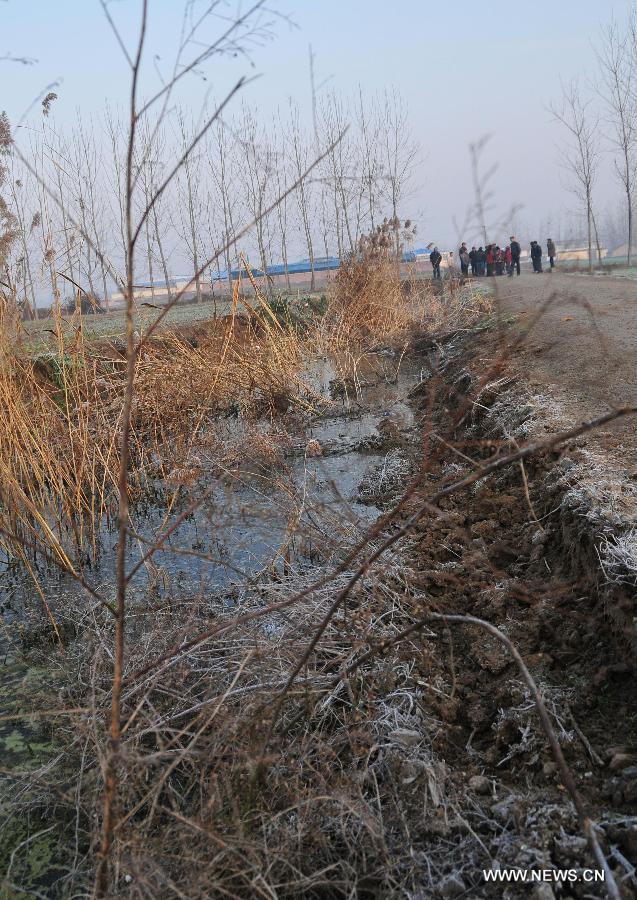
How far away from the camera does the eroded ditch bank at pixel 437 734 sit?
1537mm

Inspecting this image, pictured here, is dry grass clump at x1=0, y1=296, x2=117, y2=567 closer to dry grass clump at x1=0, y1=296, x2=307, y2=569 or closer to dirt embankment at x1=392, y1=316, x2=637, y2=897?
dry grass clump at x1=0, y1=296, x2=307, y2=569

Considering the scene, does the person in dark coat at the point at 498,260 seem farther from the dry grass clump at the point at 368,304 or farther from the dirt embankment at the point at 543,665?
the dry grass clump at the point at 368,304

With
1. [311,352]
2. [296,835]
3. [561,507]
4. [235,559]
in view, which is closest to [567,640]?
[561,507]

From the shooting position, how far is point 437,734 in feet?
6.53

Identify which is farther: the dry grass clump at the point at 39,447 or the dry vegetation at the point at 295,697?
the dry grass clump at the point at 39,447

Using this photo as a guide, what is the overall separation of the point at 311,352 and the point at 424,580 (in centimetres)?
545

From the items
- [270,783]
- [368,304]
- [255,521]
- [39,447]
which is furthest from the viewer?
[368,304]

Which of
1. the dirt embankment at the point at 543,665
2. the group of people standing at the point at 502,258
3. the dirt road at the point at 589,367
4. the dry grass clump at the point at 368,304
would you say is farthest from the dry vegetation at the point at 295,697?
the group of people standing at the point at 502,258

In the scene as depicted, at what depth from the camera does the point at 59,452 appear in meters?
4.06

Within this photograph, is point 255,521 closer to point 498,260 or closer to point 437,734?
point 437,734

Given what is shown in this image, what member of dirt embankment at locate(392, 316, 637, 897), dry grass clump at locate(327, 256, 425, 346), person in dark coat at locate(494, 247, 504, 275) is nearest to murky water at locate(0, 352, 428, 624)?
dirt embankment at locate(392, 316, 637, 897)

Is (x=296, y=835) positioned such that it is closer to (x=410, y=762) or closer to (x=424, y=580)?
(x=410, y=762)

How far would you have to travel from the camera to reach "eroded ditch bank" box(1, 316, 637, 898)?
5.04ft

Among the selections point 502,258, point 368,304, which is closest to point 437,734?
point 368,304
